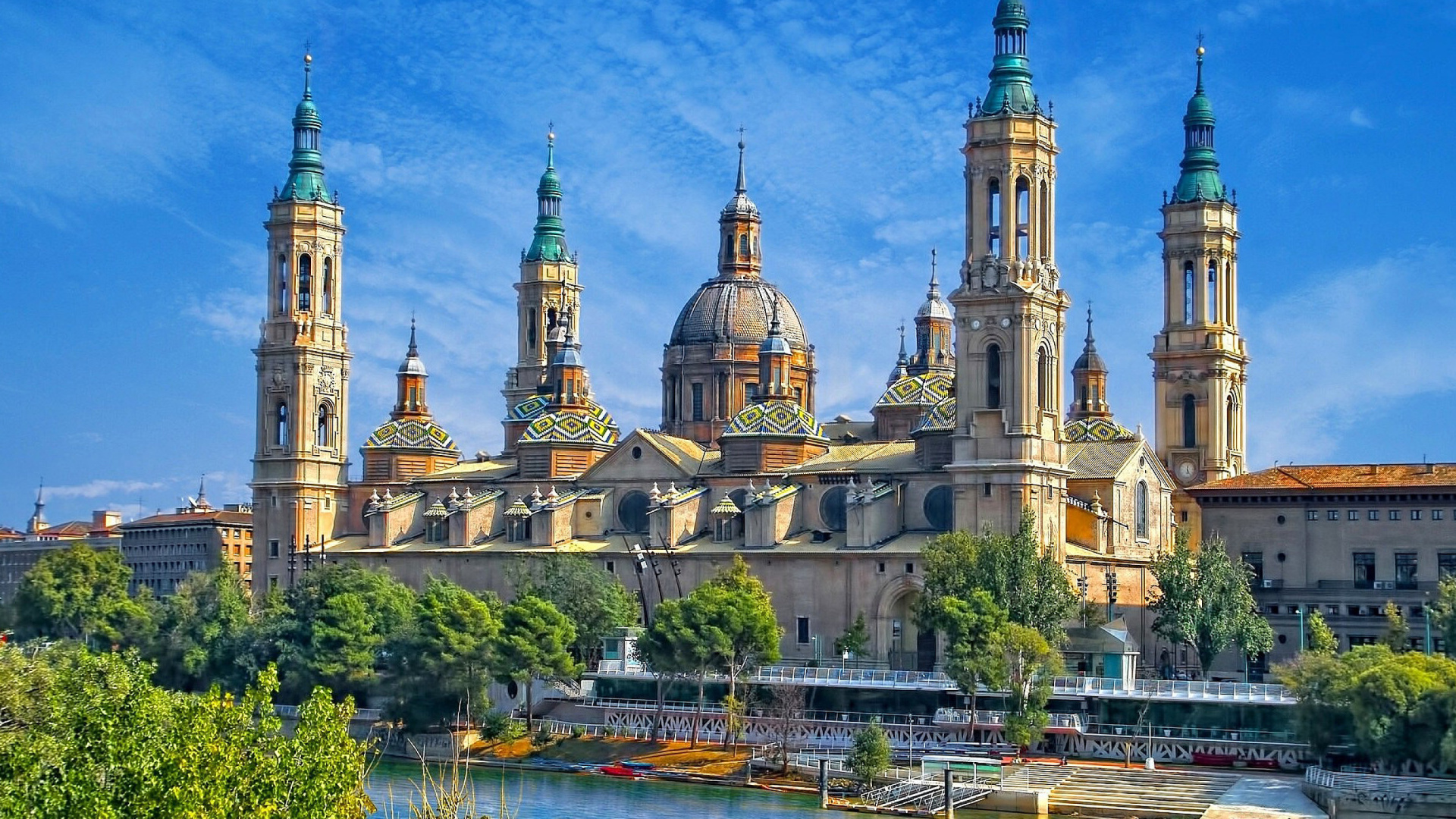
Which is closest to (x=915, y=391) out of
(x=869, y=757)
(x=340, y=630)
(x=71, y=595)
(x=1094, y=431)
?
(x=1094, y=431)

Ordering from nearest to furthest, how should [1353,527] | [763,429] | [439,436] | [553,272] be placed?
[1353,527] → [763,429] → [439,436] → [553,272]

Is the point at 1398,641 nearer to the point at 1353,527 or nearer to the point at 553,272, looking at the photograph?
the point at 1353,527

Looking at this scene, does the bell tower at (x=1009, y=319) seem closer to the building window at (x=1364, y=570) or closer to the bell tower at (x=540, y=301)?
the building window at (x=1364, y=570)

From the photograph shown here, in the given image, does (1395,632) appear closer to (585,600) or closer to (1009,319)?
(1009,319)

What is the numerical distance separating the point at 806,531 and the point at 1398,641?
2449cm

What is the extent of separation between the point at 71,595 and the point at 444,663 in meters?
33.1

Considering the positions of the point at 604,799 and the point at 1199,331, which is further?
the point at 1199,331

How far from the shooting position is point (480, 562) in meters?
101

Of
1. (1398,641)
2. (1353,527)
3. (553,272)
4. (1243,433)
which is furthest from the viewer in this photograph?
(553,272)

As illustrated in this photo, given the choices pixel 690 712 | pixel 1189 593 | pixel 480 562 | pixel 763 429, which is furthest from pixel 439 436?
pixel 1189 593

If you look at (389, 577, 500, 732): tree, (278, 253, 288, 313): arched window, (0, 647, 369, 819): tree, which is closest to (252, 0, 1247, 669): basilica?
(278, 253, 288, 313): arched window

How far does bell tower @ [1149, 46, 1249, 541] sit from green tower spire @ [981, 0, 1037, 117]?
55.8 ft

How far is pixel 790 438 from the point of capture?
319 ft

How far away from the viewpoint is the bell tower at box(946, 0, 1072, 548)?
8544cm
